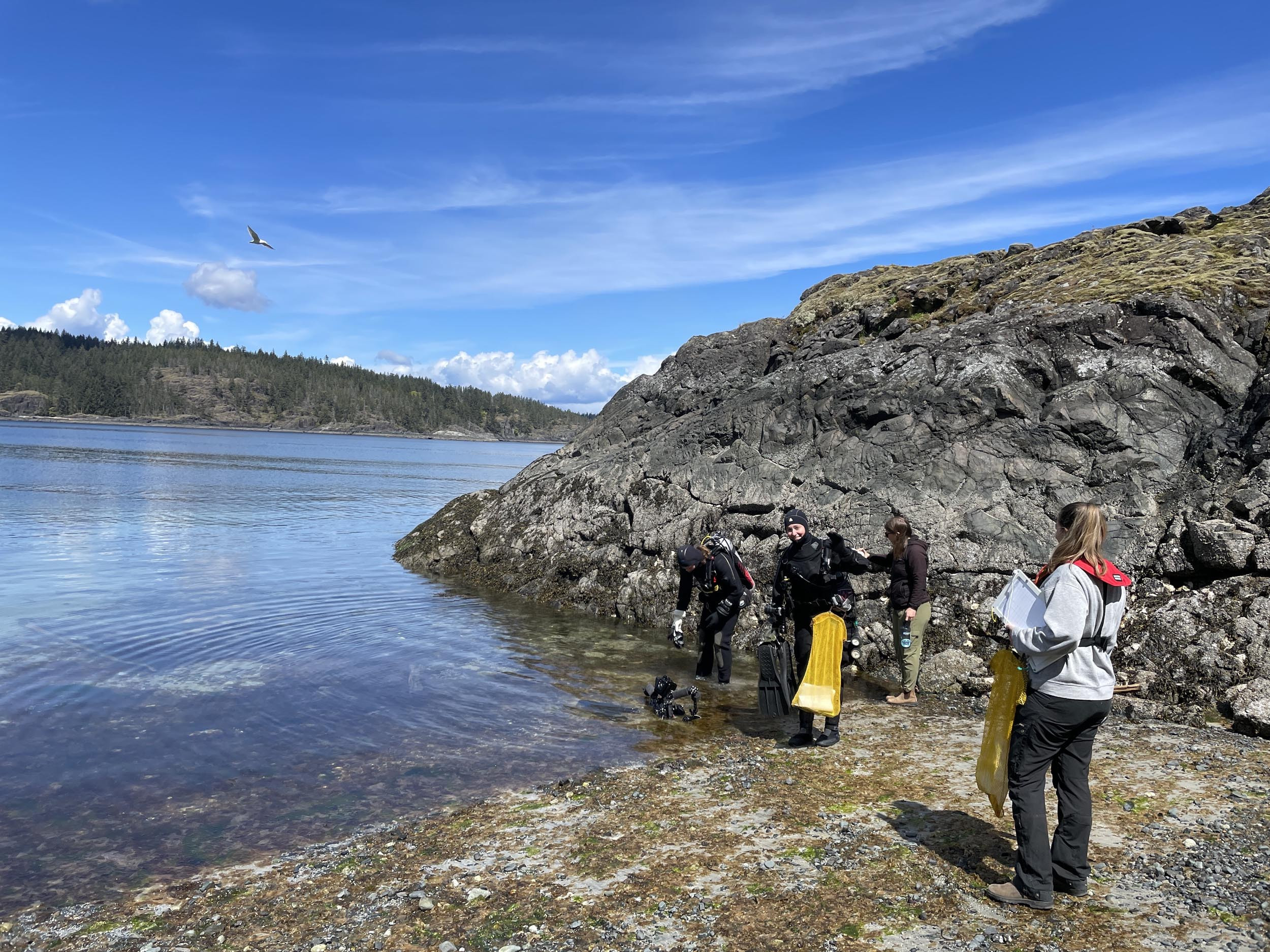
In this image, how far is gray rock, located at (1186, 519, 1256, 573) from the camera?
11.5 metres

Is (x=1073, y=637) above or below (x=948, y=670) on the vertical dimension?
above

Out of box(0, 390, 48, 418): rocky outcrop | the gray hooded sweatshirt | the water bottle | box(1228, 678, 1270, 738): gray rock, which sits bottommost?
box(1228, 678, 1270, 738): gray rock

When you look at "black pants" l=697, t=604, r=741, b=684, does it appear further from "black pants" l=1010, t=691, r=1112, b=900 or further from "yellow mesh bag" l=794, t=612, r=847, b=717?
"black pants" l=1010, t=691, r=1112, b=900

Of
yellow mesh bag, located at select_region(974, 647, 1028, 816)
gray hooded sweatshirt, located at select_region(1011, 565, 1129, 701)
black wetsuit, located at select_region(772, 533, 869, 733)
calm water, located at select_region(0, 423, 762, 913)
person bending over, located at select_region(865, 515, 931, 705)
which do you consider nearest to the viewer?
gray hooded sweatshirt, located at select_region(1011, 565, 1129, 701)

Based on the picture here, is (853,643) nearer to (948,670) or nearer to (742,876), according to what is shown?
(948,670)

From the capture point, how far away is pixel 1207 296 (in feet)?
50.1

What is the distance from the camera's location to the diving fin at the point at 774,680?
9984 mm

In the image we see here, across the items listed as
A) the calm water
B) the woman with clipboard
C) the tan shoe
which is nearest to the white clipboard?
the woman with clipboard

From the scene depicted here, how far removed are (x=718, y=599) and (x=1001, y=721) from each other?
6.26m

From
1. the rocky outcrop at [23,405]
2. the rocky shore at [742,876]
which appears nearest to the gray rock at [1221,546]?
the rocky shore at [742,876]

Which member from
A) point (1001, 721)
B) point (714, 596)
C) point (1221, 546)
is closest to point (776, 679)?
point (714, 596)

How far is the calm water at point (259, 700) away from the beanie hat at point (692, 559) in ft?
6.46

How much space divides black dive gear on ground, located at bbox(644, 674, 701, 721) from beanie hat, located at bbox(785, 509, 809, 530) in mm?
2748

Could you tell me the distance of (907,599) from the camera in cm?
1156
